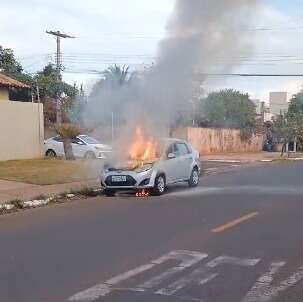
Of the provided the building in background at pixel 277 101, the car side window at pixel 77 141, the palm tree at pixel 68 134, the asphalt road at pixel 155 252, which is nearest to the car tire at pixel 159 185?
the asphalt road at pixel 155 252

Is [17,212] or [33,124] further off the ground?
[33,124]

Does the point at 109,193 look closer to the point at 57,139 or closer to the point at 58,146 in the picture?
the point at 58,146

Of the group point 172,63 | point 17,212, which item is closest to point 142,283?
point 17,212

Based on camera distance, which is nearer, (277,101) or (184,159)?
(184,159)

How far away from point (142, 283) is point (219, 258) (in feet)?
5.21

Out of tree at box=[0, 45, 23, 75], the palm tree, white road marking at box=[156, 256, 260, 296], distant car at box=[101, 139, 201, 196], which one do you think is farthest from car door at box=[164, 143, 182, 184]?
tree at box=[0, 45, 23, 75]

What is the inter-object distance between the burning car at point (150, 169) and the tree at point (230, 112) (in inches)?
1022

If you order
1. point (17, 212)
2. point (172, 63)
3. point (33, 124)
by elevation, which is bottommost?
point (17, 212)

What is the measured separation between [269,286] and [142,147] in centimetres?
1028

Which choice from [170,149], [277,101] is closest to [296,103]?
[277,101]

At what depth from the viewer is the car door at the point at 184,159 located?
55.7 feet

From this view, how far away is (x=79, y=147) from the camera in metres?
28.6

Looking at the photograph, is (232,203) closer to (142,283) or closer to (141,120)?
(141,120)

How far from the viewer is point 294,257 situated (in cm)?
768
